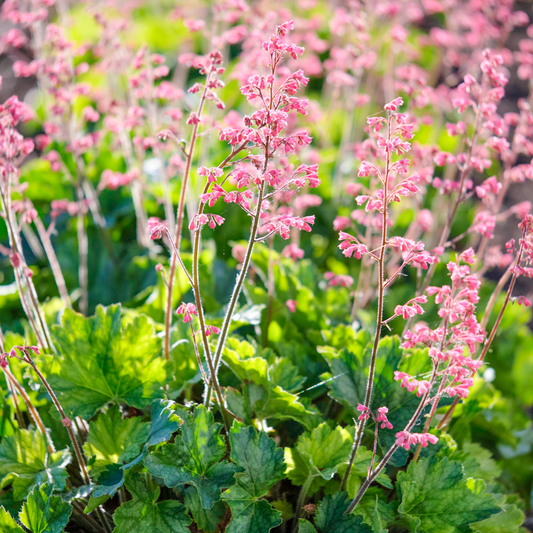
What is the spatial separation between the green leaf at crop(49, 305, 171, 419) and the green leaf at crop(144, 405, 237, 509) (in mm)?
305

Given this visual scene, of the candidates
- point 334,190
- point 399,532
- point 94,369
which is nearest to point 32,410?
point 94,369

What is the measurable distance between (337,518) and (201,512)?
1.44ft

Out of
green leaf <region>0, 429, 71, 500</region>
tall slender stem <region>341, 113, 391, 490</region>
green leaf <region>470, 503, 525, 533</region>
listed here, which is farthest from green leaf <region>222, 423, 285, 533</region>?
green leaf <region>470, 503, 525, 533</region>

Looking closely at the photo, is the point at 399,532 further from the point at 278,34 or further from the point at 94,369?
the point at 278,34

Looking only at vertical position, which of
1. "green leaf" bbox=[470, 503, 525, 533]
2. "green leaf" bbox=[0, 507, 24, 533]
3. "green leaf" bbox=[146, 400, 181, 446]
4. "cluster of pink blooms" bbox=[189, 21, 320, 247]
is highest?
"cluster of pink blooms" bbox=[189, 21, 320, 247]

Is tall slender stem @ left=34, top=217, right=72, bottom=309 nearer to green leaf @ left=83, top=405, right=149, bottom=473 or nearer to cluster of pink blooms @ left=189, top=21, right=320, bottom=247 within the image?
green leaf @ left=83, top=405, right=149, bottom=473

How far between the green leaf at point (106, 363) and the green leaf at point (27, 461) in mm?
163

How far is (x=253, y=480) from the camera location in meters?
1.74

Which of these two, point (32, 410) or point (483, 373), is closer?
point (32, 410)

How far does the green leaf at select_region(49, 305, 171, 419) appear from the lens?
202 centimetres

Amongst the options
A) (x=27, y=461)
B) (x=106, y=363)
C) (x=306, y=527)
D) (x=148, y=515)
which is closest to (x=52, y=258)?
(x=106, y=363)

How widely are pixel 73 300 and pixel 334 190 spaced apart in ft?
6.15

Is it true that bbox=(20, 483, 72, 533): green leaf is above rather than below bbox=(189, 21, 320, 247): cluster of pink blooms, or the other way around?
below

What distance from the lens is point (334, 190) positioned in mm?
3818
